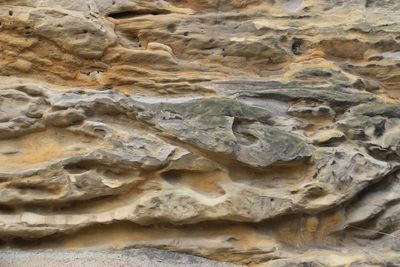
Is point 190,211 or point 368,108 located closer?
point 190,211

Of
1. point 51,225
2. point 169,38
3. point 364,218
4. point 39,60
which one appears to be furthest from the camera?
point 169,38

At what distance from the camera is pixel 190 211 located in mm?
5801

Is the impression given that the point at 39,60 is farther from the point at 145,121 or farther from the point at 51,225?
the point at 51,225

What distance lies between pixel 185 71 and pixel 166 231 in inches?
74.8

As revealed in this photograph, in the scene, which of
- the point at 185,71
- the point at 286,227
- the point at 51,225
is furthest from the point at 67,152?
the point at 286,227

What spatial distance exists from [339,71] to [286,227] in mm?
2009

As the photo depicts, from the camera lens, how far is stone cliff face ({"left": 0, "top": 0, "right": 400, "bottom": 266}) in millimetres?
5824

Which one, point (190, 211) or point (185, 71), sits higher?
point (185, 71)

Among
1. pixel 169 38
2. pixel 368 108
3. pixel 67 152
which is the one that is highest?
pixel 169 38

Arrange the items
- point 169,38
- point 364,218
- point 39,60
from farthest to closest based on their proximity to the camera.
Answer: point 169,38
point 39,60
point 364,218

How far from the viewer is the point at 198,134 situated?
612 centimetres

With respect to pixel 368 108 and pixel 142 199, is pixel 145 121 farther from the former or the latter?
pixel 368 108

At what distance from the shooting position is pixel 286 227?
238 inches

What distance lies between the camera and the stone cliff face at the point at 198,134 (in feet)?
19.1
